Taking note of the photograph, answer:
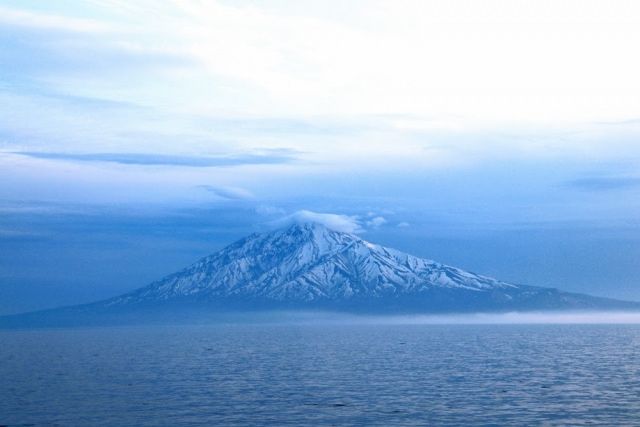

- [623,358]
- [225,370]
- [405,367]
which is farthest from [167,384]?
[623,358]

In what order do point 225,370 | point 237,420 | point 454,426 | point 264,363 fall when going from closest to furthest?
point 454,426
point 237,420
point 225,370
point 264,363

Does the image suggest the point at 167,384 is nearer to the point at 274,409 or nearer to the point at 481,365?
the point at 274,409

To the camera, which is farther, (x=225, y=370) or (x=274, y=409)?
(x=225, y=370)

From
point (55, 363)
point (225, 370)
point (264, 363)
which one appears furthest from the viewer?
point (55, 363)

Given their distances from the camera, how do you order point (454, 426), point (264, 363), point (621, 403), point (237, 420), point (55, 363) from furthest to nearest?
point (55, 363) < point (264, 363) < point (621, 403) < point (237, 420) < point (454, 426)

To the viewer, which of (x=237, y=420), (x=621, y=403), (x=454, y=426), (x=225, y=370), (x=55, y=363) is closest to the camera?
(x=454, y=426)

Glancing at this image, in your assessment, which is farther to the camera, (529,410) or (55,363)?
(55,363)

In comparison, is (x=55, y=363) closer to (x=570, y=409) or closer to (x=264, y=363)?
(x=264, y=363)

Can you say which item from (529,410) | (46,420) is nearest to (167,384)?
(46,420)

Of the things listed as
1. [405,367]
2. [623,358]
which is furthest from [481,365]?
[623,358]
